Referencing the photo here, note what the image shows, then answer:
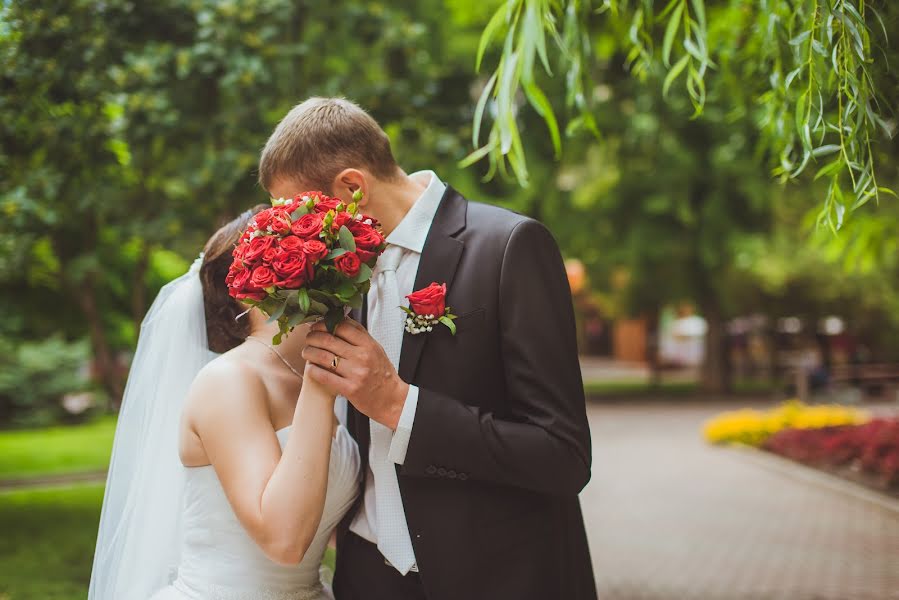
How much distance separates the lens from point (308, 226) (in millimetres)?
2088

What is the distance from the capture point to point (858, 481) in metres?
12.1

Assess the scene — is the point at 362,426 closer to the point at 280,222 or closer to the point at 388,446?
the point at 388,446

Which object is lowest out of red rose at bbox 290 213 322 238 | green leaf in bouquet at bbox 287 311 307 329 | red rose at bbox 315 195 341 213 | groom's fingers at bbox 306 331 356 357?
groom's fingers at bbox 306 331 356 357

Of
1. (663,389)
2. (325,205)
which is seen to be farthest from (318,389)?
(663,389)

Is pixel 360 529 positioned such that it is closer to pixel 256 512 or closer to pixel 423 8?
pixel 256 512

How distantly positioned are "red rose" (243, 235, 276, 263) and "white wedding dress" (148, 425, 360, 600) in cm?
72

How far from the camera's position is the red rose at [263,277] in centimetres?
204

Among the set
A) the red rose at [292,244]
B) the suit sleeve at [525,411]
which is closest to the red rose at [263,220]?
the red rose at [292,244]

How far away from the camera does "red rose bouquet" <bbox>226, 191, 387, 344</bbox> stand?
2.04 m

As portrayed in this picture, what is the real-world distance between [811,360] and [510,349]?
28.8m

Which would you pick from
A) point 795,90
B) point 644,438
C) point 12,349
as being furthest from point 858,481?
point 12,349

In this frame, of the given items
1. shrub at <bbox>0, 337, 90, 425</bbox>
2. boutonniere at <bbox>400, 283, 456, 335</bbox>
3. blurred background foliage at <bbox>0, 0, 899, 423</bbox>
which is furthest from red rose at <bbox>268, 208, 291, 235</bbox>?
shrub at <bbox>0, 337, 90, 425</bbox>

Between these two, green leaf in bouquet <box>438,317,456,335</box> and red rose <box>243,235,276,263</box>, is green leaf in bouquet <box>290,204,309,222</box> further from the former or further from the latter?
green leaf in bouquet <box>438,317,456,335</box>

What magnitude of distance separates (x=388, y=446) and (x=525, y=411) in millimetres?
407
